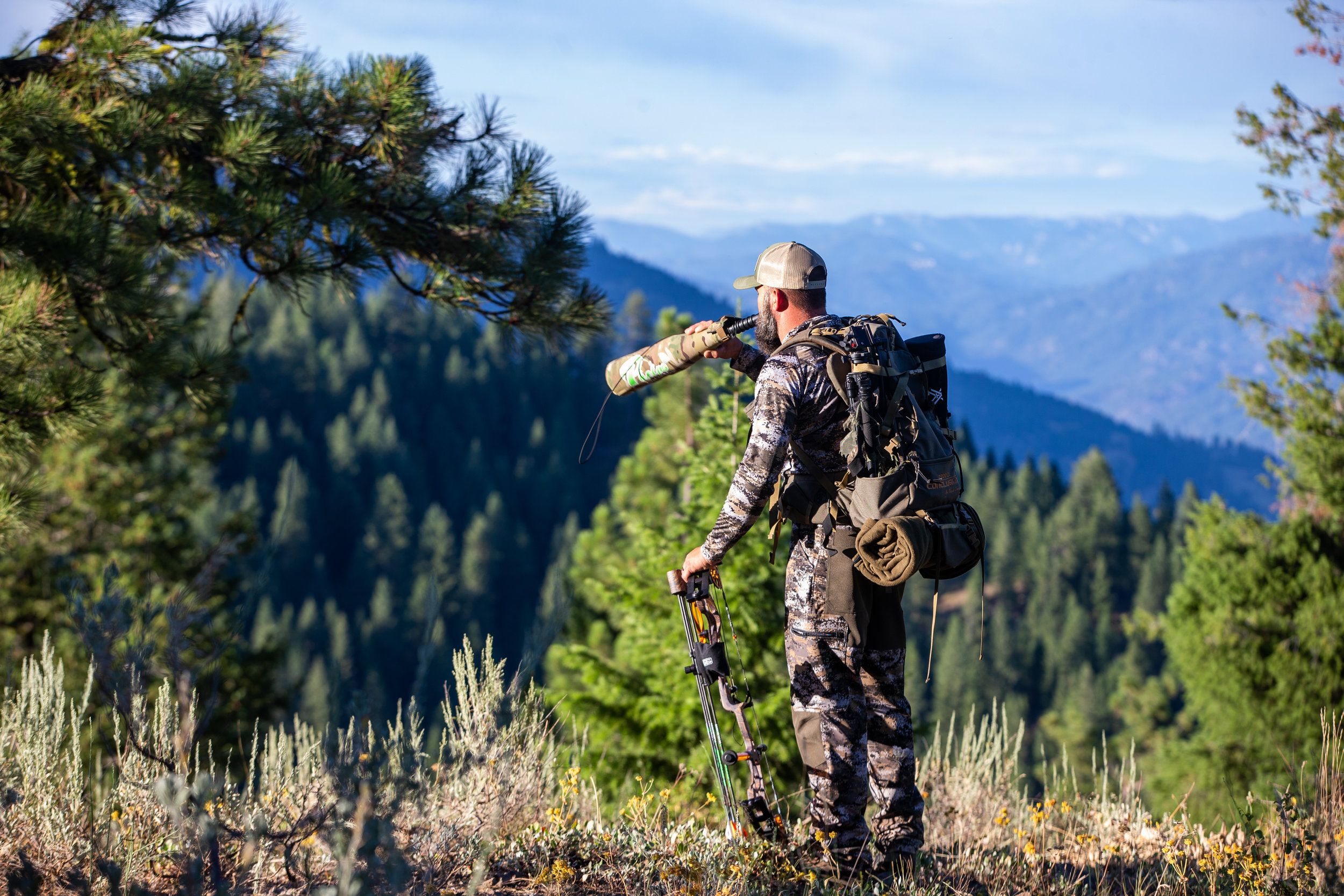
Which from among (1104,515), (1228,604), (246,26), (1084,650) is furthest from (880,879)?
(1104,515)

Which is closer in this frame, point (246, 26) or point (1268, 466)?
point (246, 26)

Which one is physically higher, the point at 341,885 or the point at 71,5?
the point at 71,5

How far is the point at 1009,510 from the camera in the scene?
97188mm

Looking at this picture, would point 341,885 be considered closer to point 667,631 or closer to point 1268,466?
point 667,631

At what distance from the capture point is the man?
350 centimetres

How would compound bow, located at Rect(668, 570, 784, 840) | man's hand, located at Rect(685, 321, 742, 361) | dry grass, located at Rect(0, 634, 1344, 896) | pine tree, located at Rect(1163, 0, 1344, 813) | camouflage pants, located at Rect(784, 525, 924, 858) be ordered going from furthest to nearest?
pine tree, located at Rect(1163, 0, 1344, 813) → man's hand, located at Rect(685, 321, 742, 361) → compound bow, located at Rect(668, 570, 784, 840) → camouflage pants, located at Rect(784, 525, 924, 858) → dry grass, located at Rect(0, 634, 1344, 896)

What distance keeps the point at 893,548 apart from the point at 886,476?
0.25 m

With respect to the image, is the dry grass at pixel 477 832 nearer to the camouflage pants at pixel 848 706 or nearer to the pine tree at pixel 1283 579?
the camouflage pants at pixel 848 706

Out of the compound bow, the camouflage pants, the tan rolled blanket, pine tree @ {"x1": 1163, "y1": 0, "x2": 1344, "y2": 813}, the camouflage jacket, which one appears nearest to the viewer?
the tan rolled blanket

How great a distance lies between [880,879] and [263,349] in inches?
3921

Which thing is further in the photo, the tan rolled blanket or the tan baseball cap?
the tan baseball cap

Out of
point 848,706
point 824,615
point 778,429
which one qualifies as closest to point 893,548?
point 824,615

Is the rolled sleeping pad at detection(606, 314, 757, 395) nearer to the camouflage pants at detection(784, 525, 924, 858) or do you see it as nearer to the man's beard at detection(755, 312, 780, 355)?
the man's beard at detection(755, 312, 780, 355)

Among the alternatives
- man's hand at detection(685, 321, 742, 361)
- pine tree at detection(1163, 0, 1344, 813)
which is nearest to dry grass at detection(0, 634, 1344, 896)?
man's hand at detection(685, 321, 742, 361)
